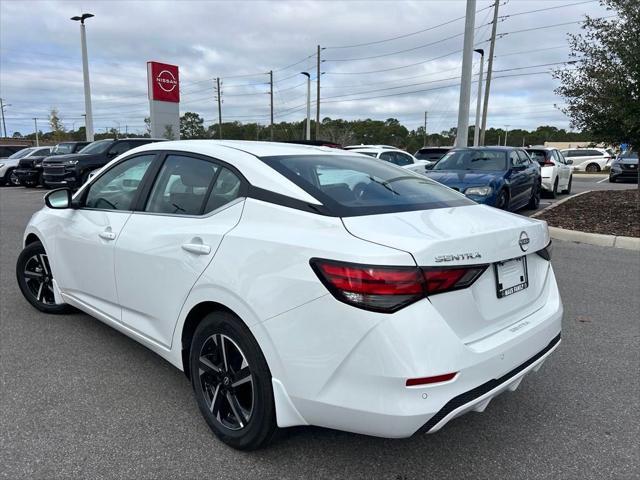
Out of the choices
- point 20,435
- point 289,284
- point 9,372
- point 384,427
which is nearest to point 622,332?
point 384,427

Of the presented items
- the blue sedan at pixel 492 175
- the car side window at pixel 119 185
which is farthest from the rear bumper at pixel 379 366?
the blue sedan at pixel 492 175

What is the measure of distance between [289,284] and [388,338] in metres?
0.50

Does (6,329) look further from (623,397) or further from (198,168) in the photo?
(623,397)

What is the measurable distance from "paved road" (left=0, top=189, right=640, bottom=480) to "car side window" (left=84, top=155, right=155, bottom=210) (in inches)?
45.0

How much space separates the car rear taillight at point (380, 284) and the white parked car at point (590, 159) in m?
35.0

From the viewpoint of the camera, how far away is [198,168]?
3004mm


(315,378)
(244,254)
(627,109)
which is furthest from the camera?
(627,109)

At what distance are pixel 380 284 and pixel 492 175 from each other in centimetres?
845

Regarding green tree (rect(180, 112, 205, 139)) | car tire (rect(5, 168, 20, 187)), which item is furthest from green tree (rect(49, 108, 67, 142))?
car tire (rect(5, 168, 20, 187))

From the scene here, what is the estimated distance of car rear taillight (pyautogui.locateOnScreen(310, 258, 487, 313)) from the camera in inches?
79.3

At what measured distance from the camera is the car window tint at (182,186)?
2904 millimetres

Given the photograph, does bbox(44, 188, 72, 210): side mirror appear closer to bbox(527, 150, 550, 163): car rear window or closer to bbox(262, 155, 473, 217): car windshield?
bbox(262, 155, 473, 217): car windshield

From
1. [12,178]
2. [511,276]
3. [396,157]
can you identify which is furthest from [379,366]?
[12,178]

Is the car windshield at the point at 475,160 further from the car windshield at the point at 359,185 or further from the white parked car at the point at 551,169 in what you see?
the car windshield at the point at 359,185
